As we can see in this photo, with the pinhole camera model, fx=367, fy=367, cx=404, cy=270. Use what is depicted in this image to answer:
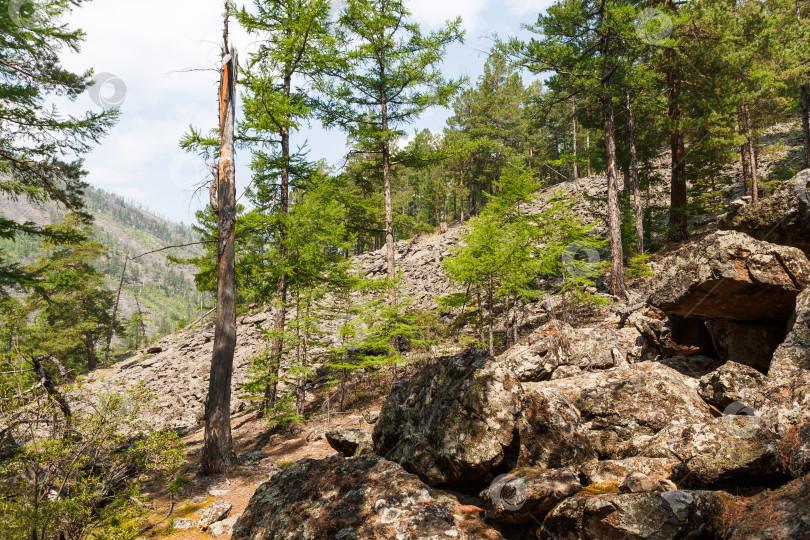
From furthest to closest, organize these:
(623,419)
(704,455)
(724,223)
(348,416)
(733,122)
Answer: (733,122)
(348,416)
(724,223)
(623,419)
(704,455)

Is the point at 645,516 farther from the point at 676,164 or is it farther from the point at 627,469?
the point at 676,164

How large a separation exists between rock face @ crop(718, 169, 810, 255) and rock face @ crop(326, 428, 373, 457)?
7757 millimetres

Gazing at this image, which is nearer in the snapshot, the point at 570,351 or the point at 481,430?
the point at 481,430

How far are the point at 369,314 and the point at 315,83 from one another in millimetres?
9017

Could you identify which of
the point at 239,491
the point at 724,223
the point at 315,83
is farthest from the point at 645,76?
the point at 239,491

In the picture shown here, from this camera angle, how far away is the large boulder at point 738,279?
5.21 m

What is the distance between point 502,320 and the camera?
16734 millimetres

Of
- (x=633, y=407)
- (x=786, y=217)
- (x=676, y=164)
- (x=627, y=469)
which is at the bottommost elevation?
(x=627, y=469)

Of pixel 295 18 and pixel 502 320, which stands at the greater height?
pixel 295 18

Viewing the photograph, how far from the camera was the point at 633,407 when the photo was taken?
16.9ft

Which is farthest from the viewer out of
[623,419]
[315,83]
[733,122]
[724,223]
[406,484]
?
[733,122]

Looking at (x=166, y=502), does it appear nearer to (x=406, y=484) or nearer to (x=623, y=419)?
(x=406, y=484)

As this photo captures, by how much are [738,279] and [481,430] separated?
434 cm

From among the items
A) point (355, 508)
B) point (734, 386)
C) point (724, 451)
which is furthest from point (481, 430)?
point (734, 386)
